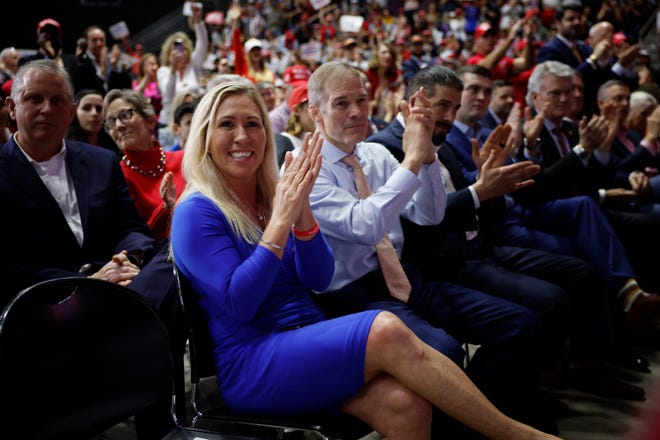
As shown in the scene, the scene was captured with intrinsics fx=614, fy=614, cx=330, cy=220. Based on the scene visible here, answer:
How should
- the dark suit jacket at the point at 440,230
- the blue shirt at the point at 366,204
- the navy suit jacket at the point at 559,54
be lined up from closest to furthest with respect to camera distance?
1. the blue shirt at the point at 366,204
2. the dark suit jacket at the point at 440,230
3. the navy suit jacket at the point at 559,54

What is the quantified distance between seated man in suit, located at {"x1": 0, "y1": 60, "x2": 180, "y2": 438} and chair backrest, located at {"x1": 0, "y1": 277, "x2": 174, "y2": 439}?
592mm

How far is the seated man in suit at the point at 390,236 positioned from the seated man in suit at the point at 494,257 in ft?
0.47

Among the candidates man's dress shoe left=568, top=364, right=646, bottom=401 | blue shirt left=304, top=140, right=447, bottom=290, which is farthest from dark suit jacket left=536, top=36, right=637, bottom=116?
blue shirt left=304, top=140, right=447, bottom=290

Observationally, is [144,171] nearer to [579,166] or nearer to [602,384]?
[579,166]

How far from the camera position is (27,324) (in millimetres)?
1257

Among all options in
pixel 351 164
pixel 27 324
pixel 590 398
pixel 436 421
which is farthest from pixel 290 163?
pixel 590 398

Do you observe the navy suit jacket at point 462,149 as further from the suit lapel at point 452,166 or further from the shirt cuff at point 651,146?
the shirt cuff at point 651,146

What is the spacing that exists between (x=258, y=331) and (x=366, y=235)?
57 centimetres

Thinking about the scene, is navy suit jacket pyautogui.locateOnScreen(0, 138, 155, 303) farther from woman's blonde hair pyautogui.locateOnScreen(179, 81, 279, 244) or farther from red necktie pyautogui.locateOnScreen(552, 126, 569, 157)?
red necktie pyautogui.locateOnScreen(552, 126, 569, 157)

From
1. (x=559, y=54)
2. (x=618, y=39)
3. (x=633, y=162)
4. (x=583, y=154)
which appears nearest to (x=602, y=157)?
(x=583, y=154)

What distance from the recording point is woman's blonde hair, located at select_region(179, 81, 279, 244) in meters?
1.77

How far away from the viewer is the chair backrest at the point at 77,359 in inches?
47.8

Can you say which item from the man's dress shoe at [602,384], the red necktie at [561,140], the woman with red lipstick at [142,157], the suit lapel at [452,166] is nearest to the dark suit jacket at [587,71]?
the red necktie at [561,140]

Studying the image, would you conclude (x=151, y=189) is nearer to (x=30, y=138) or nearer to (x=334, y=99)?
(x=30, y=138)
